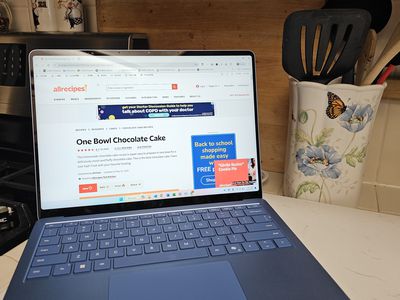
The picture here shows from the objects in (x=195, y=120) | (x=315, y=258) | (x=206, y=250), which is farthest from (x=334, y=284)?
(x=195, y=120)

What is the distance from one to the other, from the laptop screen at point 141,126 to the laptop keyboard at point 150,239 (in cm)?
4

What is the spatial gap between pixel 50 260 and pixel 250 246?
0.28 m

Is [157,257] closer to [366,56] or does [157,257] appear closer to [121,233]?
[121,233]

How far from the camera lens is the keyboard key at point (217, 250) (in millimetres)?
482

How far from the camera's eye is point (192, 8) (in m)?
0.82

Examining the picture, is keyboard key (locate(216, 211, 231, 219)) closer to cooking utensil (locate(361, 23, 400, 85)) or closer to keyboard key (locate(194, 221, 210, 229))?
keyboard key (locate(194, 221, 210, 229))

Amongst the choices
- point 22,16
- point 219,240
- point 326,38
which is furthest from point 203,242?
point 22,16

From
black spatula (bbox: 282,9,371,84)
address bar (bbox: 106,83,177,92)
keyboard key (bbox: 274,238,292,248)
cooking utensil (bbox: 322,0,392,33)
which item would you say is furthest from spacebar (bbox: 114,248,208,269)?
cooking utensil (bbox: 322,0,392,33)

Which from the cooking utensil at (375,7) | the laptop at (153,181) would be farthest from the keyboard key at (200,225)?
the cooking utensil at (375,7)

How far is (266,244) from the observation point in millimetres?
500

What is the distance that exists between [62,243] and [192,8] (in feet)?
1.99

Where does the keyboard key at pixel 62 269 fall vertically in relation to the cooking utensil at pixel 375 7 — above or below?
below

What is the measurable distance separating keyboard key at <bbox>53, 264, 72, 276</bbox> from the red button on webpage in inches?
5.3

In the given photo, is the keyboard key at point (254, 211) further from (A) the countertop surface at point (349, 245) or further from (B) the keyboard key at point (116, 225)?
(B) the keyboard key at point (116, 225)
